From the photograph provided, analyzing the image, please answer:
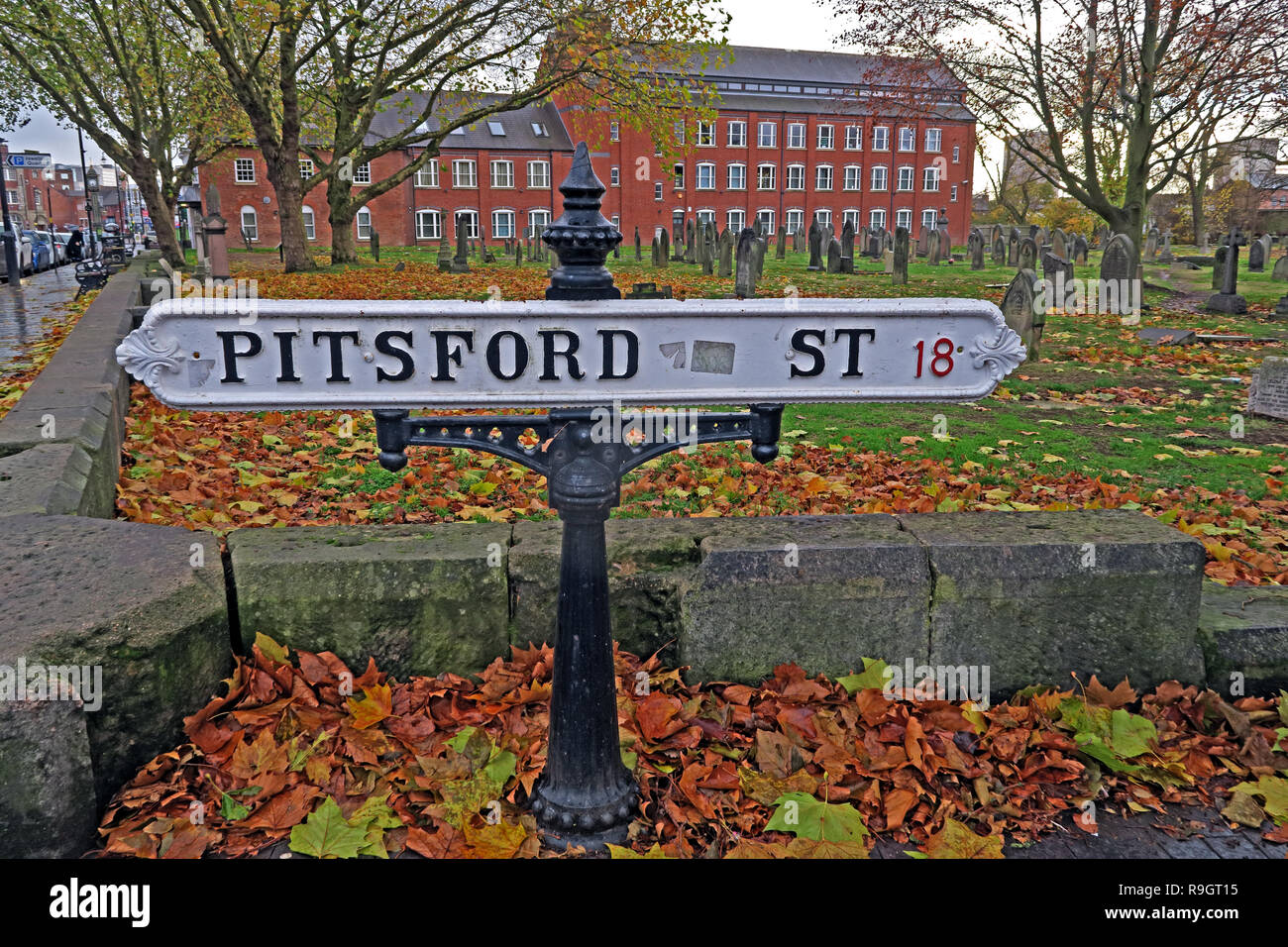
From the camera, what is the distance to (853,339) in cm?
199

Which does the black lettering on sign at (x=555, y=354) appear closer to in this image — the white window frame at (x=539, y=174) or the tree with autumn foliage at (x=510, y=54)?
the tree with autumn foliage at (x=510, y=54)

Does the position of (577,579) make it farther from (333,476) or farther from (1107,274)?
(1107,274)

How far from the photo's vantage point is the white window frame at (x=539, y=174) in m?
50.9

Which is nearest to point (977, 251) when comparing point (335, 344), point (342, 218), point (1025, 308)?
point (1025, 308)

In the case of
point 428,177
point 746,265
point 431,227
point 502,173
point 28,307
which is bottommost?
point 28,307

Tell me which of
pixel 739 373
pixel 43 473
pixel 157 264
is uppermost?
pixel 157 264

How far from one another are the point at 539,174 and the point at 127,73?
1246 inches

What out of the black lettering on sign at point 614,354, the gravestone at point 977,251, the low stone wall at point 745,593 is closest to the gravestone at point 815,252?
the gravestone at point 977,251

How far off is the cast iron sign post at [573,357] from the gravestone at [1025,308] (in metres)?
8.89

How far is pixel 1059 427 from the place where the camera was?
705 centimetres

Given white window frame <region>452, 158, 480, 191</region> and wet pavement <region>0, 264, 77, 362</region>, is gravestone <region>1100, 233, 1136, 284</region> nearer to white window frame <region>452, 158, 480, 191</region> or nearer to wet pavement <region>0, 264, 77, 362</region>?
wet pavement <region>0, 264, 77, 362</region>

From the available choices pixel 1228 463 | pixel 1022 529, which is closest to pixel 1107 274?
pixel 1228 463

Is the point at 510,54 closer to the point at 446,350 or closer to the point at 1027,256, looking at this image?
the point at 1027,256

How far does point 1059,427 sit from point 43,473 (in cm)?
678
